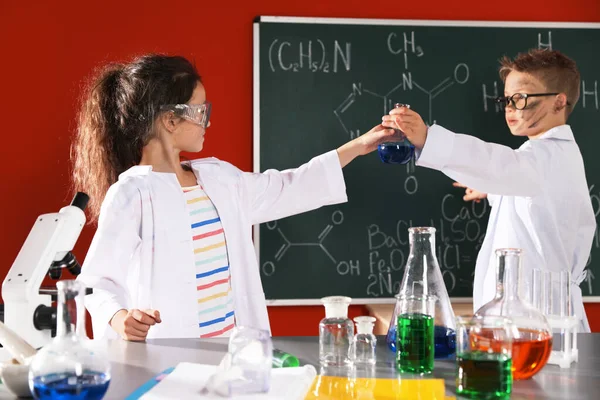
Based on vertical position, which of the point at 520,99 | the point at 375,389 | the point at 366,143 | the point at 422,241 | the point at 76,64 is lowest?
the point at 375,389

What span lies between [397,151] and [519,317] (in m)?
1.07

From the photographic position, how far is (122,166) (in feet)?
8.41

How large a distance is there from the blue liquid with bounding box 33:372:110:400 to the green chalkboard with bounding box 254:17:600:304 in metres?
2.38

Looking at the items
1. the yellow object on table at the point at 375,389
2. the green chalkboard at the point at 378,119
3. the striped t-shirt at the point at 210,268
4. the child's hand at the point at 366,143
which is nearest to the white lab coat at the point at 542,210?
the child's hand at the point at 366,143

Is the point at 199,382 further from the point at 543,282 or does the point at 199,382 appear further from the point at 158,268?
the point at 158,268

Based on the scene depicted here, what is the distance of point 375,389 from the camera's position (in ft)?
4.20

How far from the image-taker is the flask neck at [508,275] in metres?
1.32

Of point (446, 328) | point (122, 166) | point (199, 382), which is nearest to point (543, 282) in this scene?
point (446, 328)

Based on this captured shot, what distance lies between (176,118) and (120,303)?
72 cm

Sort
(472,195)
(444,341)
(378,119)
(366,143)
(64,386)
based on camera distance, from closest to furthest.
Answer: (64,386)
(444,341)
(366,143)
(472,195)
(378,119)

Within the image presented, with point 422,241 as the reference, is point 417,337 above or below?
below

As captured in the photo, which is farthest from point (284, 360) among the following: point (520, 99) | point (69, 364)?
point (520, 99)

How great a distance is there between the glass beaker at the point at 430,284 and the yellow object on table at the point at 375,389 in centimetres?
17

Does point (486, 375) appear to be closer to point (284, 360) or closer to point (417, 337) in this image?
point (417, 337)
